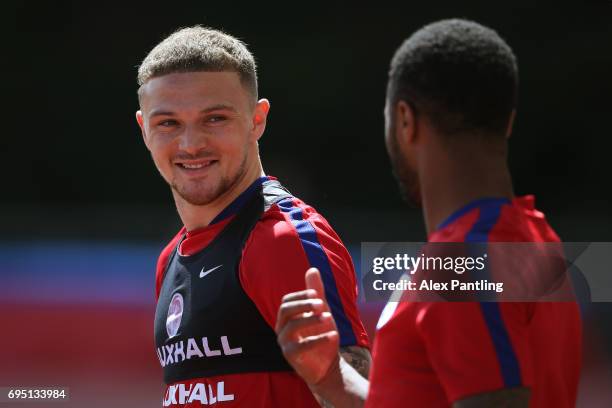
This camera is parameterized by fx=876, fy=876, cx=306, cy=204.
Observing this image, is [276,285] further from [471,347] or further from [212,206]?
[471,347]

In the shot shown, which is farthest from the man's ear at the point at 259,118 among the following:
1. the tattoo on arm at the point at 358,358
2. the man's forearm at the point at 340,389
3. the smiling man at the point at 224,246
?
the man's forearm at the point at 340,389

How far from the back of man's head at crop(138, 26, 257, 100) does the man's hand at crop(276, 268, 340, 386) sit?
95 centimetres

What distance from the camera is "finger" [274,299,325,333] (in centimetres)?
167

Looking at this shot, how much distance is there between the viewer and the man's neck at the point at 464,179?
1.48 metres

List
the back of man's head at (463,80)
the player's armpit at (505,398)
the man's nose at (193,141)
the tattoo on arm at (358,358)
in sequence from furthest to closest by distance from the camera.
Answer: the man's nose at (193,141), the tattoo on arm at (358,358), the back of man's head at (463,80), the player's armpit at (505,398)

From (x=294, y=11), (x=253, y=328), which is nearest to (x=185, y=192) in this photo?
(x=253, y=328)

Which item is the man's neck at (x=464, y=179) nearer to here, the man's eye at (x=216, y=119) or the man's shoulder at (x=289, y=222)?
the man's shoulder at (x=289, y=222)

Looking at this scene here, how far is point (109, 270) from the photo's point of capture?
25.8ft

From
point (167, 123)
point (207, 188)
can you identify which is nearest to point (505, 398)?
point (207, 188)

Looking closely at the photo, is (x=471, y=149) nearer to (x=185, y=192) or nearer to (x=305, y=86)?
(x=185, y=192)

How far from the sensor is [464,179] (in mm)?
1481

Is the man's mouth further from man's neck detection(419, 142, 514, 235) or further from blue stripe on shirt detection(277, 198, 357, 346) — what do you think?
man's neck detection(419, 142, 514, 235)

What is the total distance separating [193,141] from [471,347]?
4.12ft

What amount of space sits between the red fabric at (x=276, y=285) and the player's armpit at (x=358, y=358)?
24mm
